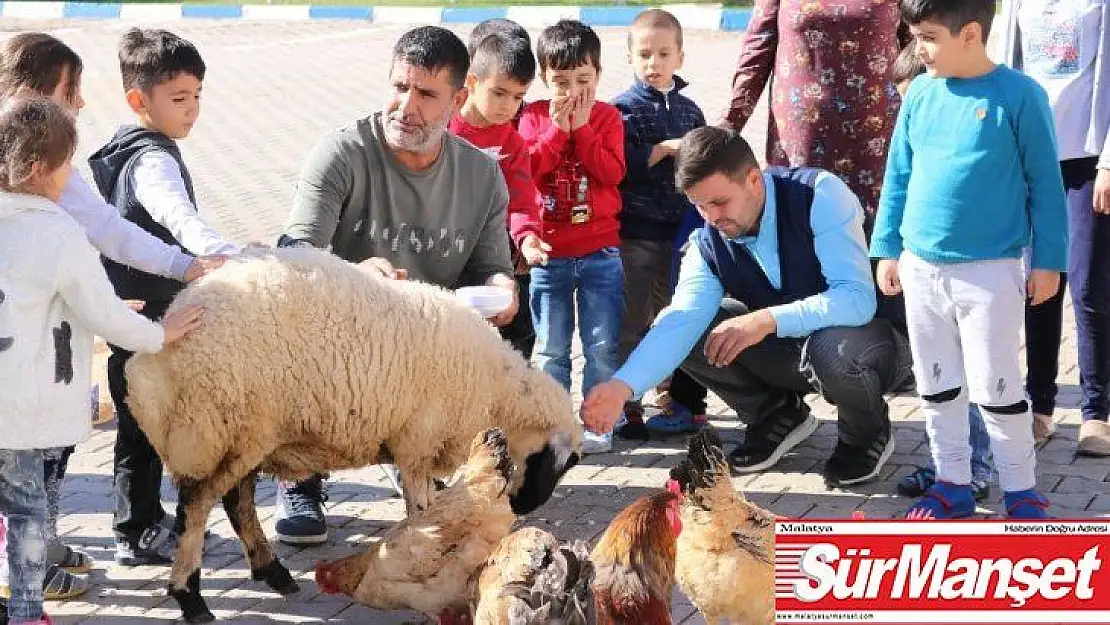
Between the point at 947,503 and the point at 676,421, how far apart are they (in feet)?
5.20

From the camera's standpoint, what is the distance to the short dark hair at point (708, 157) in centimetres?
573

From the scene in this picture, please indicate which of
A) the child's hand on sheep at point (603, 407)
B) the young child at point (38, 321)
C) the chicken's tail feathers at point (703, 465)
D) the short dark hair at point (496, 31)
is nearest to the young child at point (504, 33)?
the short dark hair at point (496, 31)

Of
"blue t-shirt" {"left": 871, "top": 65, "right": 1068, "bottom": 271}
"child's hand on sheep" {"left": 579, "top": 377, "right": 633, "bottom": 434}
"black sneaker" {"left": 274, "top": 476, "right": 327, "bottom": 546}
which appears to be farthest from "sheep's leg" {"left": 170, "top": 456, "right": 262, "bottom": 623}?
"blue t-shirt" {"left": 871, "top": 65, "right": 1068, "bottom": 271}

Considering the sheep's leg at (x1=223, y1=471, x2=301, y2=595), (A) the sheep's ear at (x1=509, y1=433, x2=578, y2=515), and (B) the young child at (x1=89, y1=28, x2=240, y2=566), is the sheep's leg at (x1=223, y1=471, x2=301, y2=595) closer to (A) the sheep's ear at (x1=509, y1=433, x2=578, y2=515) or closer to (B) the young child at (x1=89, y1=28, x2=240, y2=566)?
(B) the young child at (x1=89, y1=28, x2=240, y2=566)

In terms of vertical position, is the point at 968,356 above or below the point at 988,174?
below

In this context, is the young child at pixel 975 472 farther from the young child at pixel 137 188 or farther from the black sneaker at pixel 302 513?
the young child at pixel 137 188

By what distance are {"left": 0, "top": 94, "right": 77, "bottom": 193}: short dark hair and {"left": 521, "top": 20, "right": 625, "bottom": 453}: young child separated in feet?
8.39

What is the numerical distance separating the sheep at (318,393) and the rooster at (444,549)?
48 cm

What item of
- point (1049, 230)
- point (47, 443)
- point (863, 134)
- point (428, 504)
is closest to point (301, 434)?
point (428, 504)

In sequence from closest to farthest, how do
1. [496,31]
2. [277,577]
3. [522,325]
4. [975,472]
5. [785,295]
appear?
[277,577] < [975,472] < [785,295] < [522,325] < [496,31]

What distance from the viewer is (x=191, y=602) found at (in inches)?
193

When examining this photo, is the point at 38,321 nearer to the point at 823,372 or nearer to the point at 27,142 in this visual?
the point at 27,142

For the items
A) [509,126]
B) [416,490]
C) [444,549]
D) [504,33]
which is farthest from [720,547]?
[504,33]

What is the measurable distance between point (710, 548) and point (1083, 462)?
2.53 metres
